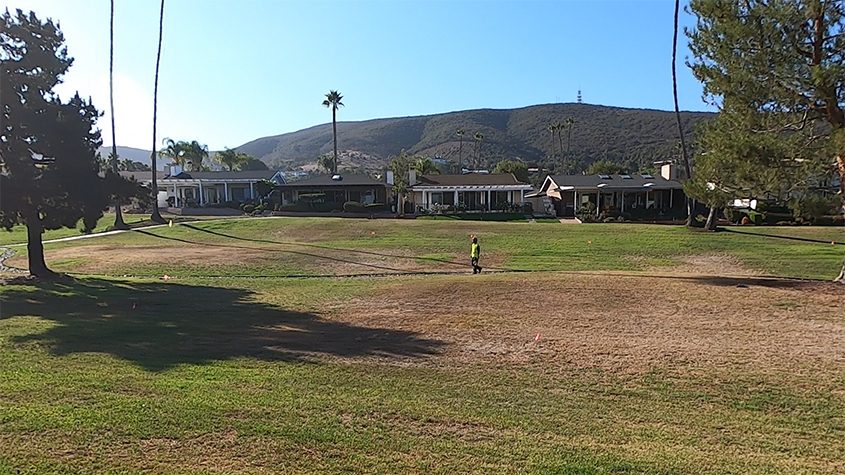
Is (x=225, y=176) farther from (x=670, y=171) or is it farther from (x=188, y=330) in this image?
(x=188, y=330)

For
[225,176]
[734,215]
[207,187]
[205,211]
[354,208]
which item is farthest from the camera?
[207,187]

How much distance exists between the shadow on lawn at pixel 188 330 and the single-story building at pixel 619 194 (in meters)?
38.1

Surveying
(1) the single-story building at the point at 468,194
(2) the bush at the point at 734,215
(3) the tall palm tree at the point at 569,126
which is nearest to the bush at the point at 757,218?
(2) the bush at the point at 734,215

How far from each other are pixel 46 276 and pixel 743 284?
75.2 ft

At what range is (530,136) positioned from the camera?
15375 cm

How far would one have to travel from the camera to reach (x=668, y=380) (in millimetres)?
8562

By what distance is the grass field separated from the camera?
554cm

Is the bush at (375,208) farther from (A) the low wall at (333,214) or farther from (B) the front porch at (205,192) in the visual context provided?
(B) the front porch at (205,192)

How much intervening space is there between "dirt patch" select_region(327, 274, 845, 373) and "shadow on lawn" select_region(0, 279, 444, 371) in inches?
40.2

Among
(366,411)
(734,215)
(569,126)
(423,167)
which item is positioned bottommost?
(366,411)

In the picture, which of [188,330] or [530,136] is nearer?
[188,330]

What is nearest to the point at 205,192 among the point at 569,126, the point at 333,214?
the point at 333,214

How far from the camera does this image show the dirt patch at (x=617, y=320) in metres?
9.91

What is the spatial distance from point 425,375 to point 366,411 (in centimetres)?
201
